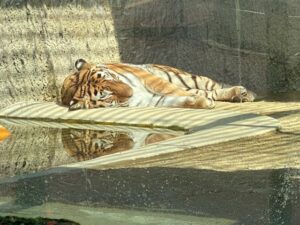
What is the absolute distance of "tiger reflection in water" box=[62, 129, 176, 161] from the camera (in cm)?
674

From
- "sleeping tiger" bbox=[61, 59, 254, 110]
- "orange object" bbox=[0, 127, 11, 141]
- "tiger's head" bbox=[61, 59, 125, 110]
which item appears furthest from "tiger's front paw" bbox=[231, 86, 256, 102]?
"orange object" bbox=[0, 127, 11, 141]

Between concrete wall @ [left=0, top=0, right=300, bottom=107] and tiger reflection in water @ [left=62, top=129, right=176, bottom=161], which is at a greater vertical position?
concrete wall @ [left=0, top=0, right=300, bottom=107]

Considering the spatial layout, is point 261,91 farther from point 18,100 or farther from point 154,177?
point 154,177

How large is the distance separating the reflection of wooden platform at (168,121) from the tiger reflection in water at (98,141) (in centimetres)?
26

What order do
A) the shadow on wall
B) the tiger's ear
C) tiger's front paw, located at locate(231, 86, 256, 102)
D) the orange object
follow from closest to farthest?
the shadow on wall → the orange object → the tiger's ear → tiger's front paw, located at locate(231, 86, 256, 102)

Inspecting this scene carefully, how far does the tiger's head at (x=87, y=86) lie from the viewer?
31.0ft

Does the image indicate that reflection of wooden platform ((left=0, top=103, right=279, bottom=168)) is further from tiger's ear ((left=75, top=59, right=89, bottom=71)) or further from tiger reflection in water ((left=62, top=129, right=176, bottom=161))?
tiger's ear ((left=75, top=59, right=89, bottom=71))

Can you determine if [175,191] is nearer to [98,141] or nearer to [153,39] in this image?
[98,141]

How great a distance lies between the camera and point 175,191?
497 centimetres

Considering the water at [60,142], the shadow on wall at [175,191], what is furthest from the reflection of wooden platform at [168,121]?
the shadow on wall at [175,191]

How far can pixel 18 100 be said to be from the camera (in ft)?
31.6

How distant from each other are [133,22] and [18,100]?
232 cm

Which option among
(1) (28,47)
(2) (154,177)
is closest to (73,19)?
(1) (28,47)

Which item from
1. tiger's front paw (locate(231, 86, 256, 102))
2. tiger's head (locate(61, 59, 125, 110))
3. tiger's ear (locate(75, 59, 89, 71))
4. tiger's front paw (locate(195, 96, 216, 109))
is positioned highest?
tiger's ear (locate(75, 59, 89, 71))
